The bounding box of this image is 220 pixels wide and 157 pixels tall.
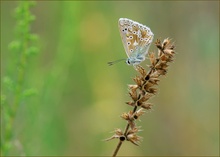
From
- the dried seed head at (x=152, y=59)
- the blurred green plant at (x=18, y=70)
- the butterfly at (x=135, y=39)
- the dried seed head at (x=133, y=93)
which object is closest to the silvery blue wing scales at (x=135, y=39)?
the butterfly at (x=135, y=39)

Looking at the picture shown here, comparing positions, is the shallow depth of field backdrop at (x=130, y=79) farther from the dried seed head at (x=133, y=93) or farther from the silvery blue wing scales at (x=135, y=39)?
the dried seed head at (x=133, y=93)

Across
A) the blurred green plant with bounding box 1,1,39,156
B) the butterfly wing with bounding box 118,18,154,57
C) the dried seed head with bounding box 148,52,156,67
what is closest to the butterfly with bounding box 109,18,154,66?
the butterfly wing with bounding box 118,18,154,57

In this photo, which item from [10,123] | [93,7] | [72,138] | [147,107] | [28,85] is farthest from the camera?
[93,7]

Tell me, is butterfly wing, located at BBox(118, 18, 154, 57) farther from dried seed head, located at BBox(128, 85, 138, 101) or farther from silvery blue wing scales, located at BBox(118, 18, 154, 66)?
dried seed head, located at BBox(128, 85, 138, 101)

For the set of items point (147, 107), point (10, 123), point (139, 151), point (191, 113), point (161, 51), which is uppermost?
point (161, 51)

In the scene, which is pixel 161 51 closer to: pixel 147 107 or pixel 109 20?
pixel 147 107

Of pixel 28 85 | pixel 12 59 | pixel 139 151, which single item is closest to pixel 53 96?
pixel 28 85

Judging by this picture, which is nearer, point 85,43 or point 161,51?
point 161,51

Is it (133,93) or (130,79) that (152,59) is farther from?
(130,79)
